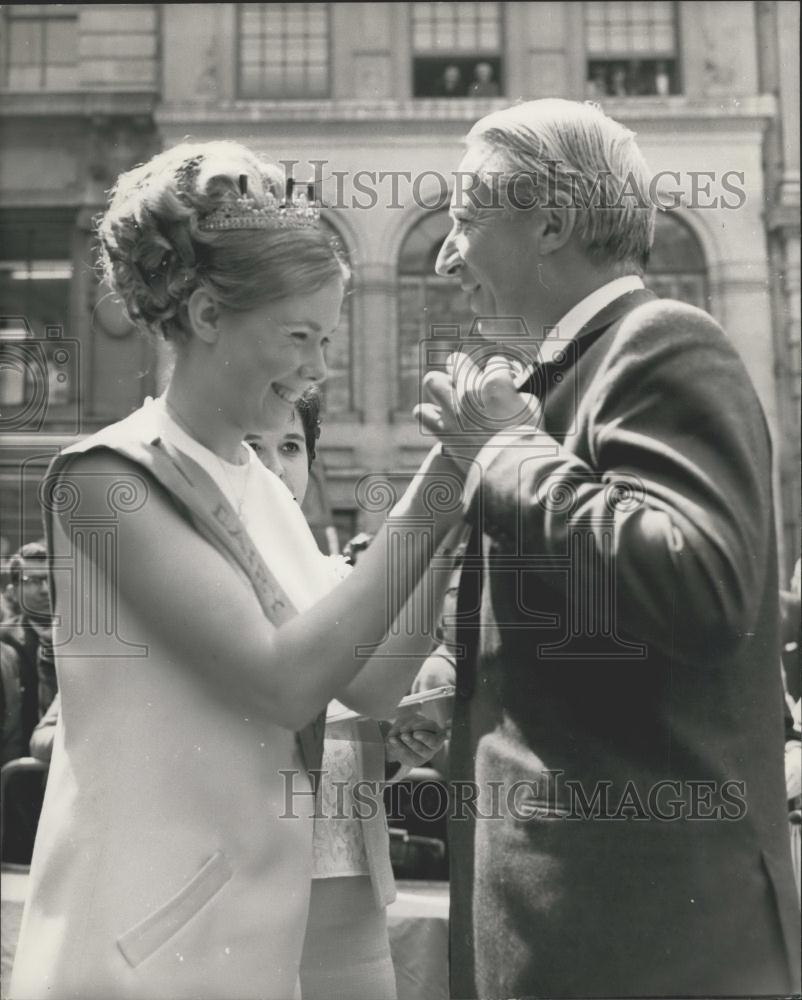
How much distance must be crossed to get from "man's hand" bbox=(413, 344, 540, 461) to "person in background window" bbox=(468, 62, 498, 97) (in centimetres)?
430

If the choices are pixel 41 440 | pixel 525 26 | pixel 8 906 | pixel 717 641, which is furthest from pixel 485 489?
pixel 525 26

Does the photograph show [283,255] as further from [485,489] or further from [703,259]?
[703,259]

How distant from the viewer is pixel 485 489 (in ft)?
3.59

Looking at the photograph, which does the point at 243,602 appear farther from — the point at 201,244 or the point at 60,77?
the point at 60,77

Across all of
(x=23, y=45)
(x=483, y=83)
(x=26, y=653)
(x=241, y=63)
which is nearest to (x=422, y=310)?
(x=26, y=653)

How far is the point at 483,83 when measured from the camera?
17.4ft

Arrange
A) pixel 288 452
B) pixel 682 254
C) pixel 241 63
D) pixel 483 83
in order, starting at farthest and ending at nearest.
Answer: pixel 483 83 → pixel 241 63 → pixel 682 254 → pixel 288 452

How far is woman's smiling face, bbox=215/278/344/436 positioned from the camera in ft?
4.01

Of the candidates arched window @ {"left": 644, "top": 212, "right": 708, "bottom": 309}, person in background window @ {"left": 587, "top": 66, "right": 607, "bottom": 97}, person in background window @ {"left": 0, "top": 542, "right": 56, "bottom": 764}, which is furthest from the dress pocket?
person in background window @ {"left": 587, "top": 66, "right": 607, "bottom": 97}

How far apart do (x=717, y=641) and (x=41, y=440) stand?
1.07 meters

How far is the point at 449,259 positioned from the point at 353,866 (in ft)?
2.67
